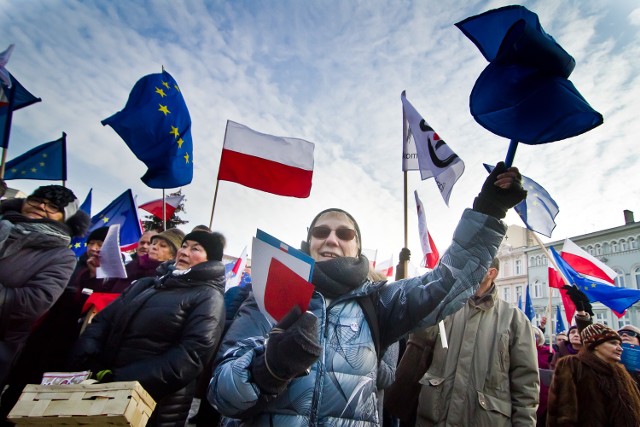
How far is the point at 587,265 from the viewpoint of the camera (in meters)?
8.12

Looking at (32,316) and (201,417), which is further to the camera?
(201,417)

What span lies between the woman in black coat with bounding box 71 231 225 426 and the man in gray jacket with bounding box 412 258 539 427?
1.74 metres

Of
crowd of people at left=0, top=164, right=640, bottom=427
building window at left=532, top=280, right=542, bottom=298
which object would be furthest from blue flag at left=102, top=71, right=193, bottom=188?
building window at left=532, top=280, right=542, bottom=298

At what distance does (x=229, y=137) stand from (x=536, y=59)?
410 centimetres

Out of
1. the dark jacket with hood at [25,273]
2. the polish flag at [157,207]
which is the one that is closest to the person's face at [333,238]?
the dark jacket with hood at [25,273]

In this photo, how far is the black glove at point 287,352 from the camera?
1.36 meters

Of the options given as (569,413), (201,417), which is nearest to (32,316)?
(201,417)

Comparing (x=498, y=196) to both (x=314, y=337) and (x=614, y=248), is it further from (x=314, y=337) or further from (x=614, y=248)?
(x=614, y=248)

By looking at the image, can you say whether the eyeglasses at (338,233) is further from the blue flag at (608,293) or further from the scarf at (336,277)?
the blue flag at (608,293)

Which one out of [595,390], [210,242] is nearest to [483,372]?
[595,390]

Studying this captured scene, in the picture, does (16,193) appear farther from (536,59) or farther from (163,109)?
(536,59)

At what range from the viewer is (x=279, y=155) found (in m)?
5.26

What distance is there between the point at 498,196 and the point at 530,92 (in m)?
0.53

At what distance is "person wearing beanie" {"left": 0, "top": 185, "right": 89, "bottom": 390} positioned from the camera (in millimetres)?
2602
